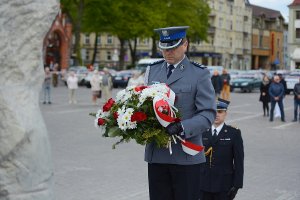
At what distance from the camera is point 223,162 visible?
20.0 ft

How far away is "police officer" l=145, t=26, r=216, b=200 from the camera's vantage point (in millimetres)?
4488

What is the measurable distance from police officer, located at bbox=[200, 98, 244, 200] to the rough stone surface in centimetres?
260

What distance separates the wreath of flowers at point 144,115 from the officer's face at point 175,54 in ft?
0.91

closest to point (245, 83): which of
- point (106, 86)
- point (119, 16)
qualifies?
point (119, 16)

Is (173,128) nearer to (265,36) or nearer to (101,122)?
(101,122)

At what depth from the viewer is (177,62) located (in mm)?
4609

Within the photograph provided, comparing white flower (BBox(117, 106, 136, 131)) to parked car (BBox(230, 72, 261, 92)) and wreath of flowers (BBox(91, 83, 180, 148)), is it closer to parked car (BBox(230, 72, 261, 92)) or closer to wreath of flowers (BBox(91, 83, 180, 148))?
wreath of flowers (BBox(91, 83, 180, 148))

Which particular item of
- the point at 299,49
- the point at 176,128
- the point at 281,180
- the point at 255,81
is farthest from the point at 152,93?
the point at 299,49

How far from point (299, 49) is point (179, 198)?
89.8 m

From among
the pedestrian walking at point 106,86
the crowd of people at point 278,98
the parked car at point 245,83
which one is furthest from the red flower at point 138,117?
the parked car at point 245,83

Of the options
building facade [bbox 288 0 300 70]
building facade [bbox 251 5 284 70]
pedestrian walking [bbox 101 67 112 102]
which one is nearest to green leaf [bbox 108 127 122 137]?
pedestrian walking [bbox 101 67 112 102]

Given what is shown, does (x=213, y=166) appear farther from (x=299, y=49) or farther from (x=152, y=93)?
(x=299, y=49)

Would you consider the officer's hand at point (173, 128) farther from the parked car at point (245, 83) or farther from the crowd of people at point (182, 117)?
the parked car at point (245, 83)

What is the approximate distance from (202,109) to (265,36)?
5040 inches
